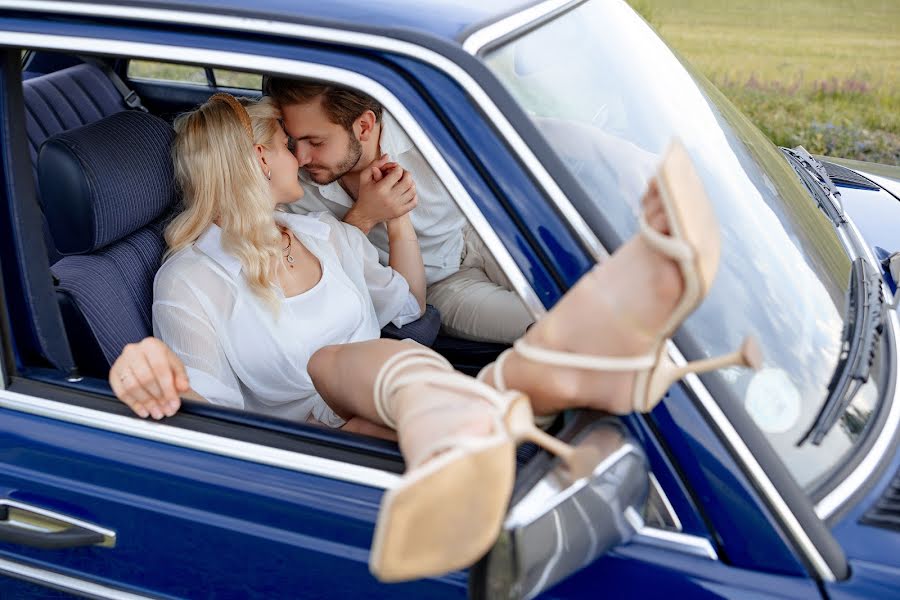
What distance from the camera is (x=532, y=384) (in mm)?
1351

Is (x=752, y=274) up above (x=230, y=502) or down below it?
above

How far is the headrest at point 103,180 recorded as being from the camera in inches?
83.7

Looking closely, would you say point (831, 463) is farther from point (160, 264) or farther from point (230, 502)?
point (160, 264)

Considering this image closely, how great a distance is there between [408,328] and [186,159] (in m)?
0.77

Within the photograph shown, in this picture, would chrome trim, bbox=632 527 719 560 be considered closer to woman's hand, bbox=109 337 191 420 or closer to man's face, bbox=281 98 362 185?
woman's hand, bbox=109 337 191 420

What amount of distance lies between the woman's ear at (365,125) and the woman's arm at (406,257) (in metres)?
0.25

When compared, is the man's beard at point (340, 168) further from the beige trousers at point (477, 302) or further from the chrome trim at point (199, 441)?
the chrome trim at point (199, 441)

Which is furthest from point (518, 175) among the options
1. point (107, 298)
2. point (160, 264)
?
point (160, 264)

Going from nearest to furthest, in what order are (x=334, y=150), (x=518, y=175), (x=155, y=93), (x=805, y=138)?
(x=518, y=175) < (x=334, y=150) < (x=155, y=93) < (x=805, y=138)

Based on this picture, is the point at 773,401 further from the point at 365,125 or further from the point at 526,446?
the point at 365,125

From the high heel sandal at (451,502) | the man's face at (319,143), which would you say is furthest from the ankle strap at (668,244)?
the man's face at (319,143)

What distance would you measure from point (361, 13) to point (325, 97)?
41.2 inches

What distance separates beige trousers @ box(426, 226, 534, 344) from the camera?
8.84 ft

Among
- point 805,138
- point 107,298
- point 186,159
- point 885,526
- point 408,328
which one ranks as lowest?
point 805,138
